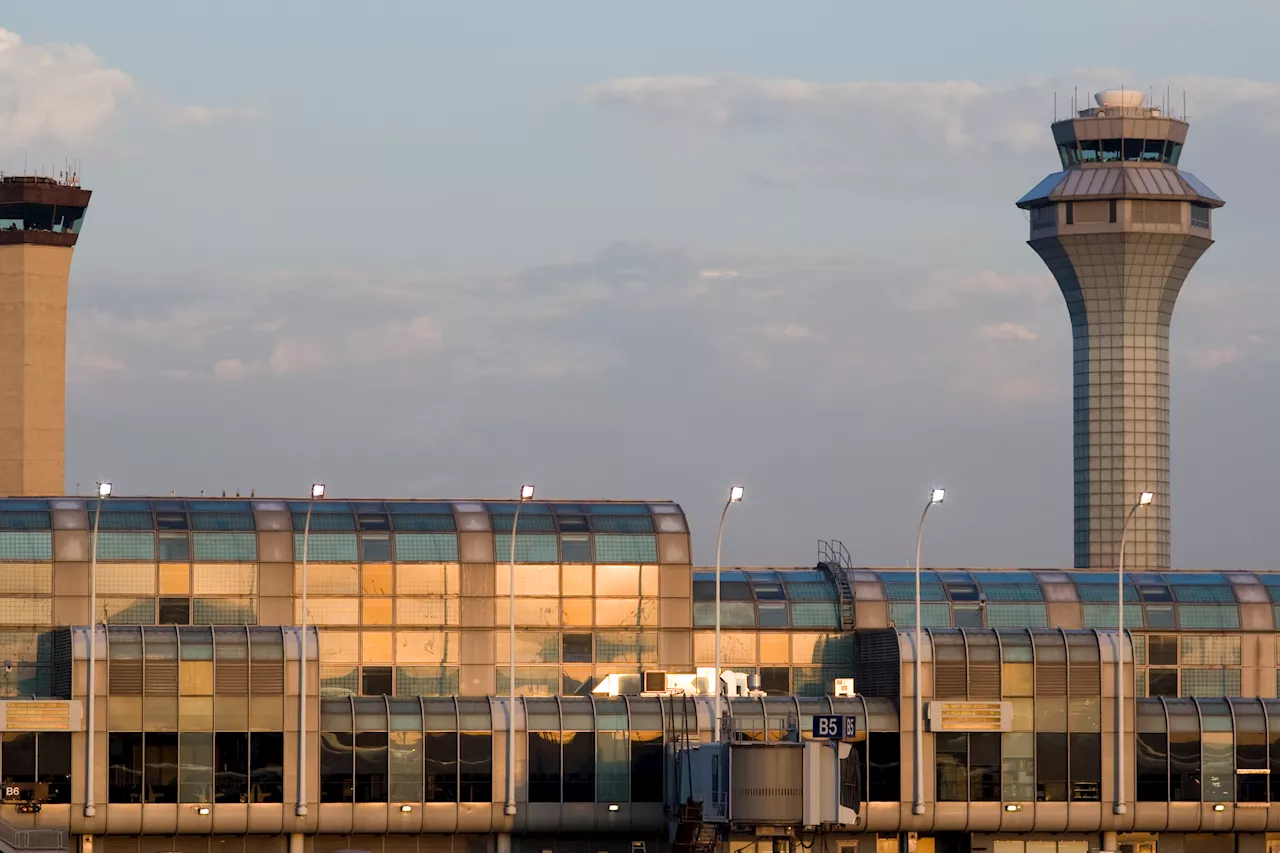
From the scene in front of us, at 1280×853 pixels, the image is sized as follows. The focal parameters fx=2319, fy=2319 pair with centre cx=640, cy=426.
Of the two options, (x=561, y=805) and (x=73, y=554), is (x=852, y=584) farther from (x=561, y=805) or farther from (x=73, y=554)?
(x=73, y=554)

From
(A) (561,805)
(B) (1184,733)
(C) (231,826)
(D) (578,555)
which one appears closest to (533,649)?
(D) (578,555)

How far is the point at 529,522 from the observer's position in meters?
122

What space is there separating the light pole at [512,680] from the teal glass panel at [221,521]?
13602 millimetres

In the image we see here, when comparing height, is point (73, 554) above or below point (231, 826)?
above

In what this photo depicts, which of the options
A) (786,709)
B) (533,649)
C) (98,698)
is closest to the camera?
(98,698)

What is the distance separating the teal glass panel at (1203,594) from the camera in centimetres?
12988

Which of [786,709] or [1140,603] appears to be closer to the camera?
[786,709]

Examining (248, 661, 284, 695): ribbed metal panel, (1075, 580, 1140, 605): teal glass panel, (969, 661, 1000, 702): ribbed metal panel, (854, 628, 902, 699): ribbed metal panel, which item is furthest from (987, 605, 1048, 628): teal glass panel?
(248, 661, 284, 695): ribbed metal panel

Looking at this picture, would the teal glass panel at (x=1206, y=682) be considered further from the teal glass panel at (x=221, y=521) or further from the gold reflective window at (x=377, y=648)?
the teal glass panel at (x=221, y=521)

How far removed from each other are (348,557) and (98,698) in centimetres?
1906

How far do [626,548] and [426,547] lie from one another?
34.5 feet

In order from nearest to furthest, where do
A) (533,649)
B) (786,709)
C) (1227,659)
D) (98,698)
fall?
(98,698) → (786,709) → (533,649) → (1227,659)

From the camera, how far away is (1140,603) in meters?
129

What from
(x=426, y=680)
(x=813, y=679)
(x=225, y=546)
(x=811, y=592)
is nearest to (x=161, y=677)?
(x=225, y=546)
